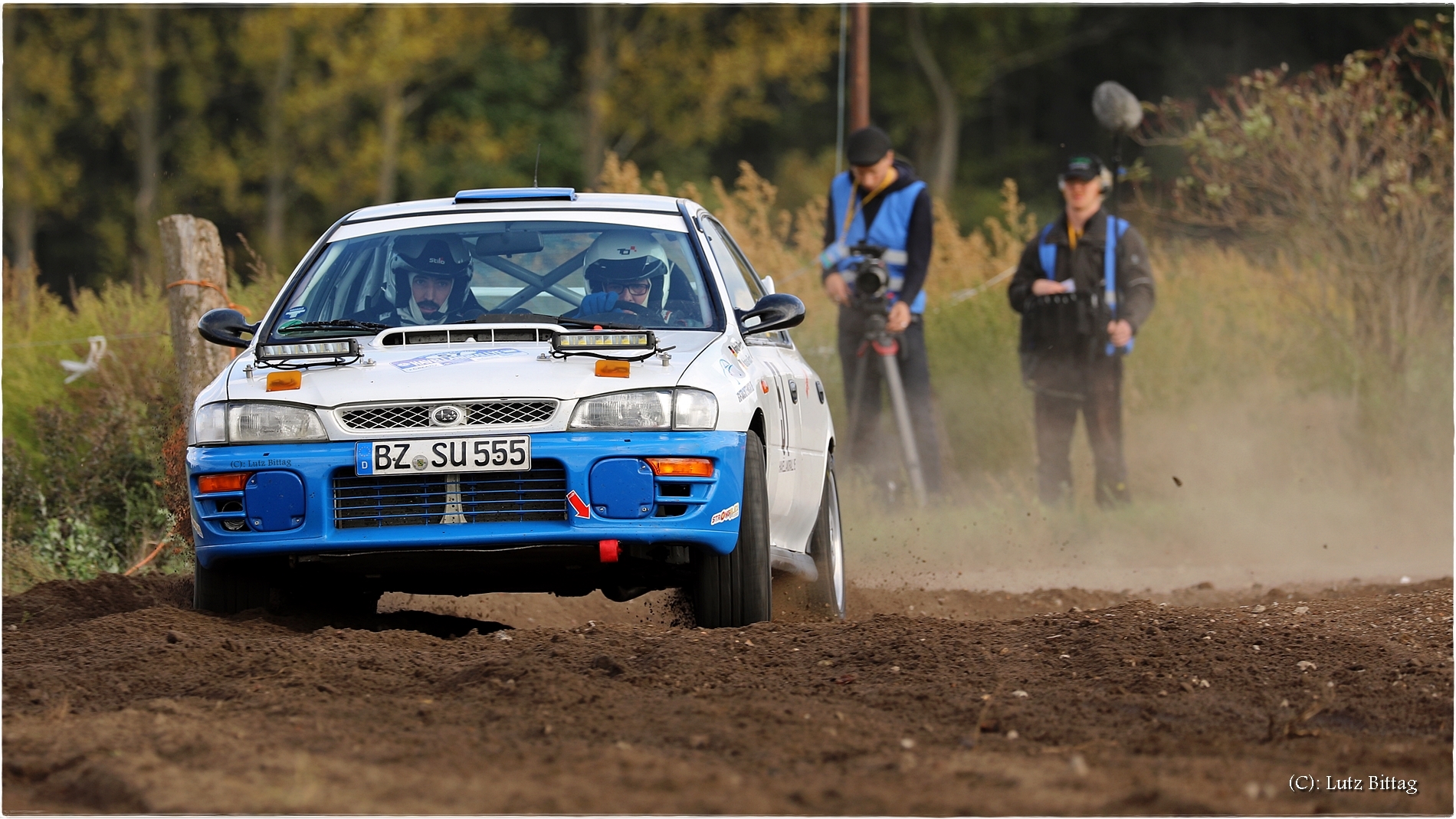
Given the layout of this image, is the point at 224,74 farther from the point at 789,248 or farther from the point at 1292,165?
the point at 1292,165

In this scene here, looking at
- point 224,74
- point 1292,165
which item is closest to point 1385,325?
point 1292,165

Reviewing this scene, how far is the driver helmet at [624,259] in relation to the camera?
24.1 feet

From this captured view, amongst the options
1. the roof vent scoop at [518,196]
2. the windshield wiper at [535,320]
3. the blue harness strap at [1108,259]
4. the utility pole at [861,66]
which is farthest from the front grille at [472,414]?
the utility pole at [861,66]

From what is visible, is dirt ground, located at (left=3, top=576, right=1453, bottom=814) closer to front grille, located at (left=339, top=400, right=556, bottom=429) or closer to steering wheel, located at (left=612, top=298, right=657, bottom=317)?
front grille, located at (left=339, top=400, right=556, bottom=429)

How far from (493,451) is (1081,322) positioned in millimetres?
7953

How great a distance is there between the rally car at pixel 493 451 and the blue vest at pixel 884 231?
586 centimetres

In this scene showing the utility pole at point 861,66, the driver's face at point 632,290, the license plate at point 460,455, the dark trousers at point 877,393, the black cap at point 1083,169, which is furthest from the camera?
the utility pole at point 861,66

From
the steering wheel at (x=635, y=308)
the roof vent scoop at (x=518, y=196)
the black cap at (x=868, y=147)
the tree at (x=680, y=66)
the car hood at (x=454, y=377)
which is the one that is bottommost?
the car hood at (x=454, y=377)

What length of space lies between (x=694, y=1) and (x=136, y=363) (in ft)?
79.3

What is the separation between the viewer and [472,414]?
6316 millimetres

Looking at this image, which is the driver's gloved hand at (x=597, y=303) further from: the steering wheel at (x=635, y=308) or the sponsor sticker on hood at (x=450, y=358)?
the sponsor sticker on hood at (x=450, y=358)

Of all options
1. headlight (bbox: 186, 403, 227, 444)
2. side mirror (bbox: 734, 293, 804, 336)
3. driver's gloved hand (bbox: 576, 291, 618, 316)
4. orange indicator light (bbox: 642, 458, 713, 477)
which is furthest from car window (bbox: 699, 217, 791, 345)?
headlight (bbox: 186, 403, 227, 444)

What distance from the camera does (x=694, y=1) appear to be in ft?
112

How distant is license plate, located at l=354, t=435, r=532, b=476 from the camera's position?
6.27 meters
